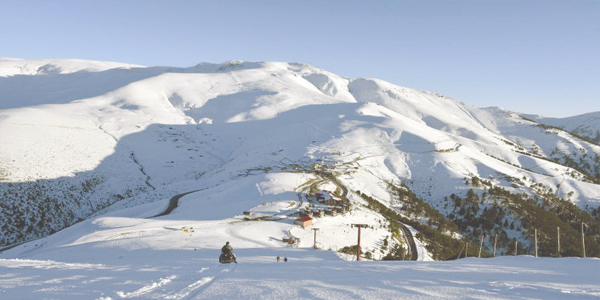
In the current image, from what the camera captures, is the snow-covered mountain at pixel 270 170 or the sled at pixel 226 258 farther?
the snow-covered mountain at pixel 270 170

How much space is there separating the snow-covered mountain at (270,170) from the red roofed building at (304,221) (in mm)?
1107

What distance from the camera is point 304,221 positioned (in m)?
42.3

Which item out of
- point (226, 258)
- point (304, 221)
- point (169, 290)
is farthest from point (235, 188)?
point (169, 290)

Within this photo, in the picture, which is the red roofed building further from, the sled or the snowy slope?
the sled

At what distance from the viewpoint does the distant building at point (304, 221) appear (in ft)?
138

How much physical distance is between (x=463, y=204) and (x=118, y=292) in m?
68.2

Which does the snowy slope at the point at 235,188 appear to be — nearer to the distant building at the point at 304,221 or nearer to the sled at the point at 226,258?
the distant building at the point at 304,221

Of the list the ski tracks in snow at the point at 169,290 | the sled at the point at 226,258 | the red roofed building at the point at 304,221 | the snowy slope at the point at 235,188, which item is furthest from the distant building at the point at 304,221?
the ski tracks in snow at the point at 169,290

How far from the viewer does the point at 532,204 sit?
6781cm

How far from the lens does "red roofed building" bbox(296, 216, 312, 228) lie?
4219 cm

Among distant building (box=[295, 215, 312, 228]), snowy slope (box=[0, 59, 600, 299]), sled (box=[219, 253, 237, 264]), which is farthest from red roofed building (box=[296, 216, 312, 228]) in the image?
sled (box=[219, 253, 237, 264])

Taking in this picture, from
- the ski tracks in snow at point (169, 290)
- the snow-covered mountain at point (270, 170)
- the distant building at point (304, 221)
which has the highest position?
the snow-covered mountain at point (270, 170)

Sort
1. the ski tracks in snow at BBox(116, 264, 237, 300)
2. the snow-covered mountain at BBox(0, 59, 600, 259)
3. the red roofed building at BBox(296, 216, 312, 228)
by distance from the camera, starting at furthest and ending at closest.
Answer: the snow-covered mountain at BBox(0, 59, 600, 259), the red roofed building at BBox(296, 216, 312, 228), the ski tracks in snow at BBox(116, 264, 237, 300)

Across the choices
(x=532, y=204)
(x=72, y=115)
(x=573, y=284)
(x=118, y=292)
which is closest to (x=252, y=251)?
(x=118, y=292)
